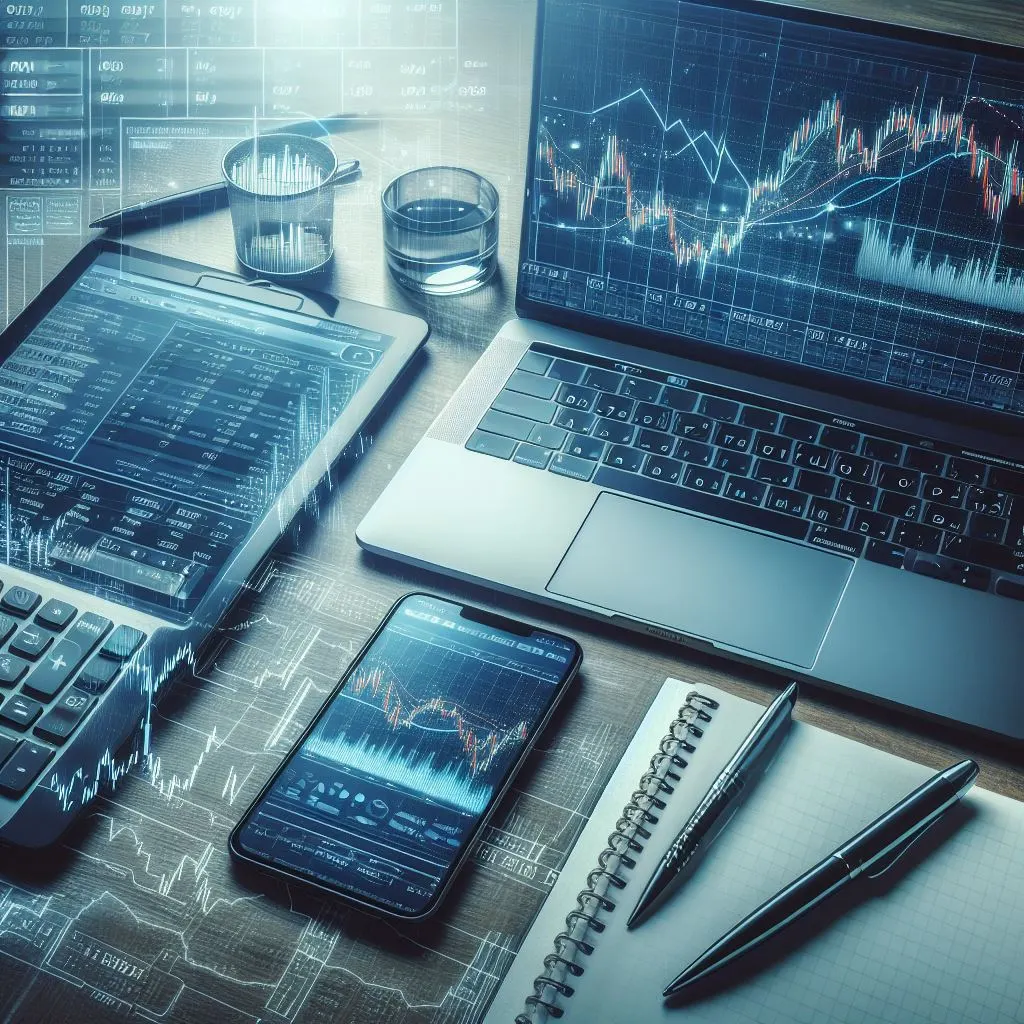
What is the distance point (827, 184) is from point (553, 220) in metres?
0.23

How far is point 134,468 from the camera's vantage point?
875 mm

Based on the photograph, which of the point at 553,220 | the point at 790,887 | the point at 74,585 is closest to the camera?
the point at 790,887

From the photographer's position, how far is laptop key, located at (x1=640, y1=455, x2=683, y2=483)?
861mm

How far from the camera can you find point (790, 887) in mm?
624

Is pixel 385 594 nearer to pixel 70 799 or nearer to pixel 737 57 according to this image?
pixel 70 799

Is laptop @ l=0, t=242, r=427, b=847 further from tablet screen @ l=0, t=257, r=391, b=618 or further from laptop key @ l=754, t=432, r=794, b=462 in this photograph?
laptop key @ l=754, t=432, r=794, b=462

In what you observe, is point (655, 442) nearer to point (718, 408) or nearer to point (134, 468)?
point (718, 408)

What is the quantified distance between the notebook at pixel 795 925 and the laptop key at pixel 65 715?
31 centimetres

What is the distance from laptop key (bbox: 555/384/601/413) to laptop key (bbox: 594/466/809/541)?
7cm

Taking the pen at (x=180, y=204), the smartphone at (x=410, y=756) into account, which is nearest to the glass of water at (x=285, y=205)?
the pen at (x=180, y=204)

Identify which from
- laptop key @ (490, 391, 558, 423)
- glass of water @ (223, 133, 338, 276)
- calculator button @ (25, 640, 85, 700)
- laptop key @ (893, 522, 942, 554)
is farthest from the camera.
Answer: glass of water @ (223, 133, 338, 276)

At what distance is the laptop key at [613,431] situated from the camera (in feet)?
2.91

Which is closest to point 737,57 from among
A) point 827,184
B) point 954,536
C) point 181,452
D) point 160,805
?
point 827,184

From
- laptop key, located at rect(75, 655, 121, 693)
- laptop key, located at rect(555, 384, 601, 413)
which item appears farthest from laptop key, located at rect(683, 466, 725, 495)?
laptop key, located at rect(75, 655, 121, 693)
